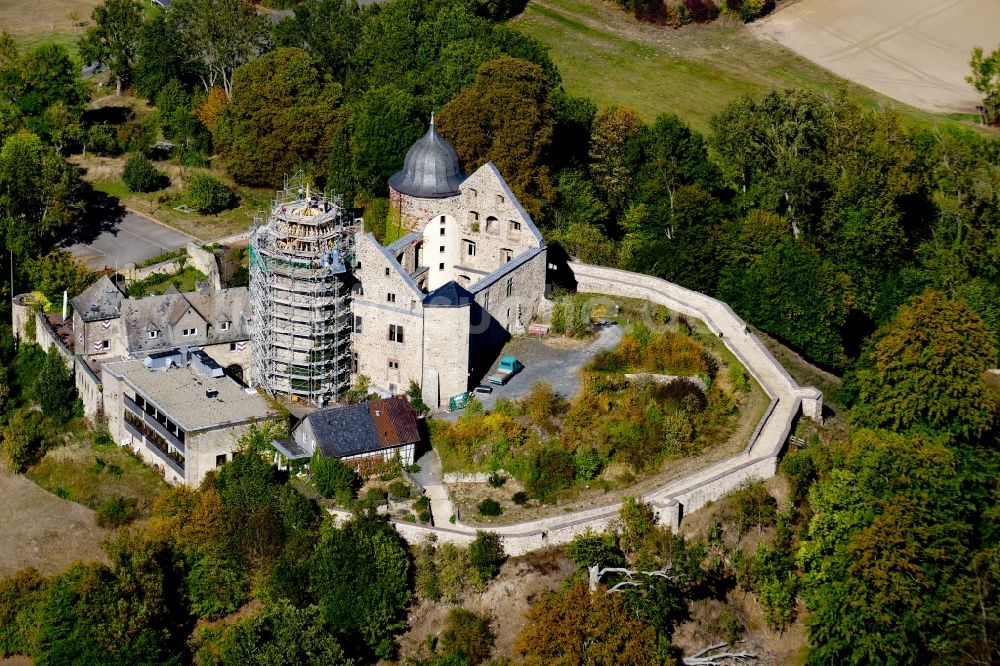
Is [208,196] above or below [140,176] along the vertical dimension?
above

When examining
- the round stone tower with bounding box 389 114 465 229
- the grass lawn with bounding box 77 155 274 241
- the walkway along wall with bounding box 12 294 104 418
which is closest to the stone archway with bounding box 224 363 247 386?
the walkway along wall with bounding box 12 294 104 418

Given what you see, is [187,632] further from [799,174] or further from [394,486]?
[799,174]

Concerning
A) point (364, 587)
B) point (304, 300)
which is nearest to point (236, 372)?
point (304, 300)

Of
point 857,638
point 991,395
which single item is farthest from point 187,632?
point 991,395

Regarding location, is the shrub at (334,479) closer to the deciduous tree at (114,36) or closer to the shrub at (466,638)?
the shrub at (466,638)

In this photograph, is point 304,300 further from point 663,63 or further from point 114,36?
point 663,63
